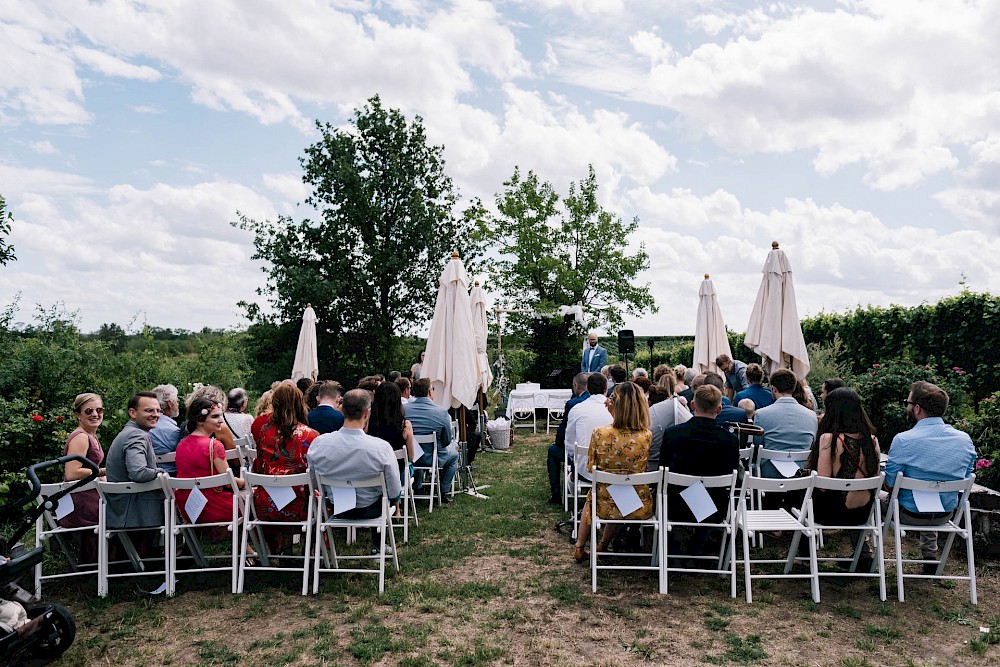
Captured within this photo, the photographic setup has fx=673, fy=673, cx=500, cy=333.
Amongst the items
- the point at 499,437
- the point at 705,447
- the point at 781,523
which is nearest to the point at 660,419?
the point at 705,447

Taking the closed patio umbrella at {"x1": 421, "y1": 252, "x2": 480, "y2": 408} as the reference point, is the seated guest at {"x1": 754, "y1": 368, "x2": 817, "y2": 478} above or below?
below

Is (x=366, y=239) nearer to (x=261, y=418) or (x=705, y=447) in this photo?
(x=261, y=418)

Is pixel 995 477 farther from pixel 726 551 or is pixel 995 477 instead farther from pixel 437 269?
pixel 437 269

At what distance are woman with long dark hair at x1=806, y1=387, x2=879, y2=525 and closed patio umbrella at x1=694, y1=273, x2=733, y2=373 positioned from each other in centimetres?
589

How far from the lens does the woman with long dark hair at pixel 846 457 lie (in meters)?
4.90

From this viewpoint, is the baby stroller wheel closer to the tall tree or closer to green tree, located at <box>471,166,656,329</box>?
the tall tree

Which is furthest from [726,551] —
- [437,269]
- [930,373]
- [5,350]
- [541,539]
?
[437,269]

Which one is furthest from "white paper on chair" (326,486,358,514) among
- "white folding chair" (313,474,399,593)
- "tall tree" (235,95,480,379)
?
"tall tree" (235,95,480,379)

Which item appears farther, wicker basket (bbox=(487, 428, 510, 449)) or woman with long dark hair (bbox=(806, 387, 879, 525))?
wicker basket (bbox=(487, 428, 510, 449))

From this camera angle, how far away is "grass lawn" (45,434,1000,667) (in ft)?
12.7

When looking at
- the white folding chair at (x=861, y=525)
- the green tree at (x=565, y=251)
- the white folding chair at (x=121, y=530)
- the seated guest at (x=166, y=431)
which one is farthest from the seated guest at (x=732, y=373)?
Answer: the green tree at (x=565, y=251)

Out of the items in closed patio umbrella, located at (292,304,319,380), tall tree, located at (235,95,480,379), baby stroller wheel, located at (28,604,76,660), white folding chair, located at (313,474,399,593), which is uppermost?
tall tree, located at (235,95,480,379)

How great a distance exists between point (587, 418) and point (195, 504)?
3.40 meters

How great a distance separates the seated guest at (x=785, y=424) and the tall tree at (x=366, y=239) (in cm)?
1994
